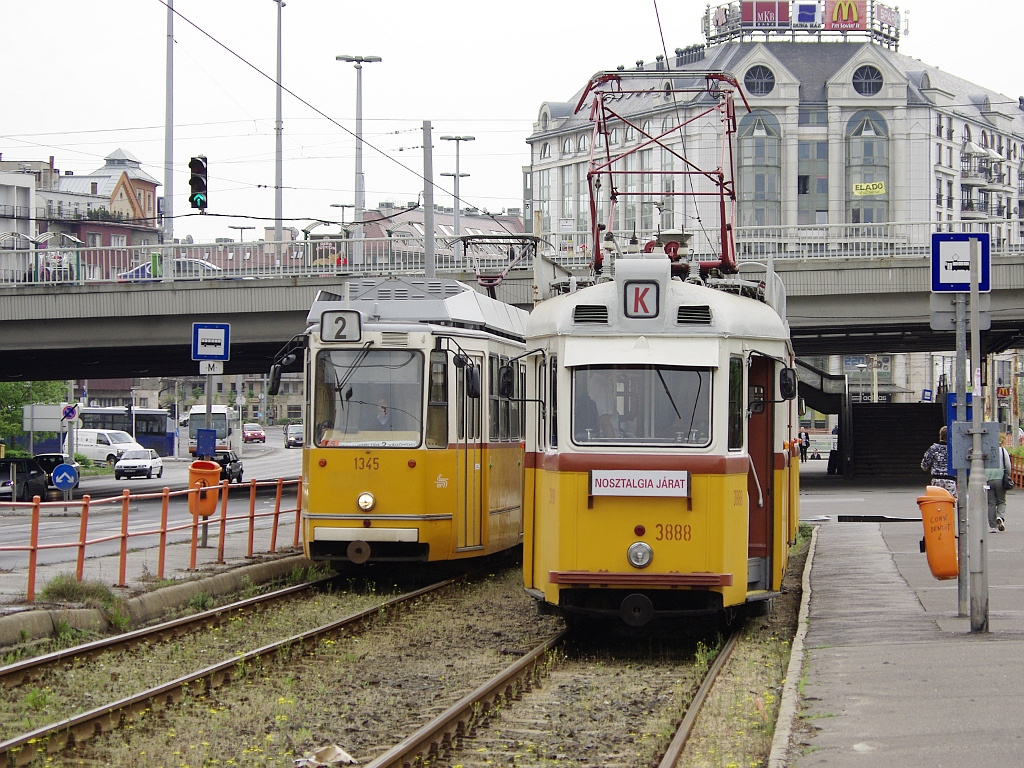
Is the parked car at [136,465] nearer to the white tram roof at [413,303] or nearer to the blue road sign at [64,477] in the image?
the blue road sign at [64,477]

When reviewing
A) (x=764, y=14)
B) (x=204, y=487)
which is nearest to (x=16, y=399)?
(x=204, y=487)

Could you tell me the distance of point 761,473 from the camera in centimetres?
1195

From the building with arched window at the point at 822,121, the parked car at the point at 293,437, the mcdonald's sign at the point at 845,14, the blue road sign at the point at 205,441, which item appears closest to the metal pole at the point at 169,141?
the blue road sign at the point at 205,441

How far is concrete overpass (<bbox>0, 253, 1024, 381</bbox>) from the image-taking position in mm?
34938

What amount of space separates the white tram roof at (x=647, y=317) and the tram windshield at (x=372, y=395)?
13.8ft

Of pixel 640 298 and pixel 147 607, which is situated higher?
pixel 640 298

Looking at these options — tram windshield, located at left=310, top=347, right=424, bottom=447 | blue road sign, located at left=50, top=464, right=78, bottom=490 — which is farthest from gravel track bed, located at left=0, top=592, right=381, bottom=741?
blue road sign, located at left=50, top=464, right=78, bottom=490

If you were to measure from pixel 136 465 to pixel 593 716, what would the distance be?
48882 millimetres

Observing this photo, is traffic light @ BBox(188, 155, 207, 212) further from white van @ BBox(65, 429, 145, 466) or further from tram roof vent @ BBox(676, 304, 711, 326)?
white van @ BBox(65, 429, 145, 466)

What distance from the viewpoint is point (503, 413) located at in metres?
17.0

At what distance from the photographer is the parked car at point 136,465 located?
5509cm

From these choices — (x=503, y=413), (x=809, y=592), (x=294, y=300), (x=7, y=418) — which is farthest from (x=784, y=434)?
(x=7, y=418)

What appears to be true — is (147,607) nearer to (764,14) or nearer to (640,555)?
(640,555)

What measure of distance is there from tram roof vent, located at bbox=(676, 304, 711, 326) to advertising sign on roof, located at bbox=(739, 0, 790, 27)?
87.1 metres
